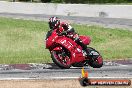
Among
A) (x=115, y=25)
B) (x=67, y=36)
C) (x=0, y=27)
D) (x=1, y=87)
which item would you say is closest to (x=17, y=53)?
(x=67, y=36)

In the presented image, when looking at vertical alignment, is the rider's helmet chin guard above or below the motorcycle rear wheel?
above

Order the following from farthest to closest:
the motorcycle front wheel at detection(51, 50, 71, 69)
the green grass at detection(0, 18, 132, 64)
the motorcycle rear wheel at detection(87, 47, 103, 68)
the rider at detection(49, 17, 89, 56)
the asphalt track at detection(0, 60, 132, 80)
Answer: the green grass at detection(0, 18, 132, 64) < the motorcycle rear wheel at detection(87, 47, 103, 68) < the rider at detection(49, 17, 89, 56) < the motorcycle front wheel at detection(51, 50, 71, 69) < the asphalt track at detection(0, 60, 132, 80)

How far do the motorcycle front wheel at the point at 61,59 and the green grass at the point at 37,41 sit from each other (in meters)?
1.98

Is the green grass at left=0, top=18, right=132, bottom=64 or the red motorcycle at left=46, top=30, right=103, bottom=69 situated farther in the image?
the green grass at left=0, top=18, right=132, bottom=64

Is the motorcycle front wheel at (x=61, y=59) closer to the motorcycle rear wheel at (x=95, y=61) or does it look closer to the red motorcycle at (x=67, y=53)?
the red motorcycle at (x=67, y=53)

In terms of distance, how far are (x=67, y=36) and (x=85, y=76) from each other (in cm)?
284

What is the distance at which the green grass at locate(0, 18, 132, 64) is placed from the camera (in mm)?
14922

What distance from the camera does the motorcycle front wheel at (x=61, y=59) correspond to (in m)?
11.8

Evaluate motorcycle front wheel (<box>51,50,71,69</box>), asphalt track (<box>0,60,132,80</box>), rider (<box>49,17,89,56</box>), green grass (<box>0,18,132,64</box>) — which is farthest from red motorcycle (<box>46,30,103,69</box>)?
green grass (<box>0,18,132,64</box>)

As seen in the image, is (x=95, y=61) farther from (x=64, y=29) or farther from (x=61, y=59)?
(x=64, y=29)

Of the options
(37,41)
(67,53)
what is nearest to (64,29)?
(67,53)

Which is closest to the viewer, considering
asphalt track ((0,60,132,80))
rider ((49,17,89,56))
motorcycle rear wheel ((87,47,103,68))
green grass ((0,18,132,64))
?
asphalt track ((0,60,132,80))

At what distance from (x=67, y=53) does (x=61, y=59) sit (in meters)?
0.33

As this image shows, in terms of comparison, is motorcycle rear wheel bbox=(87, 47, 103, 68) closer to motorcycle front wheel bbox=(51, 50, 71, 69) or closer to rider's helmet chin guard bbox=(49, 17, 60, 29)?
motorcycle front wheel bbox=(51, 50, 71, 69)
